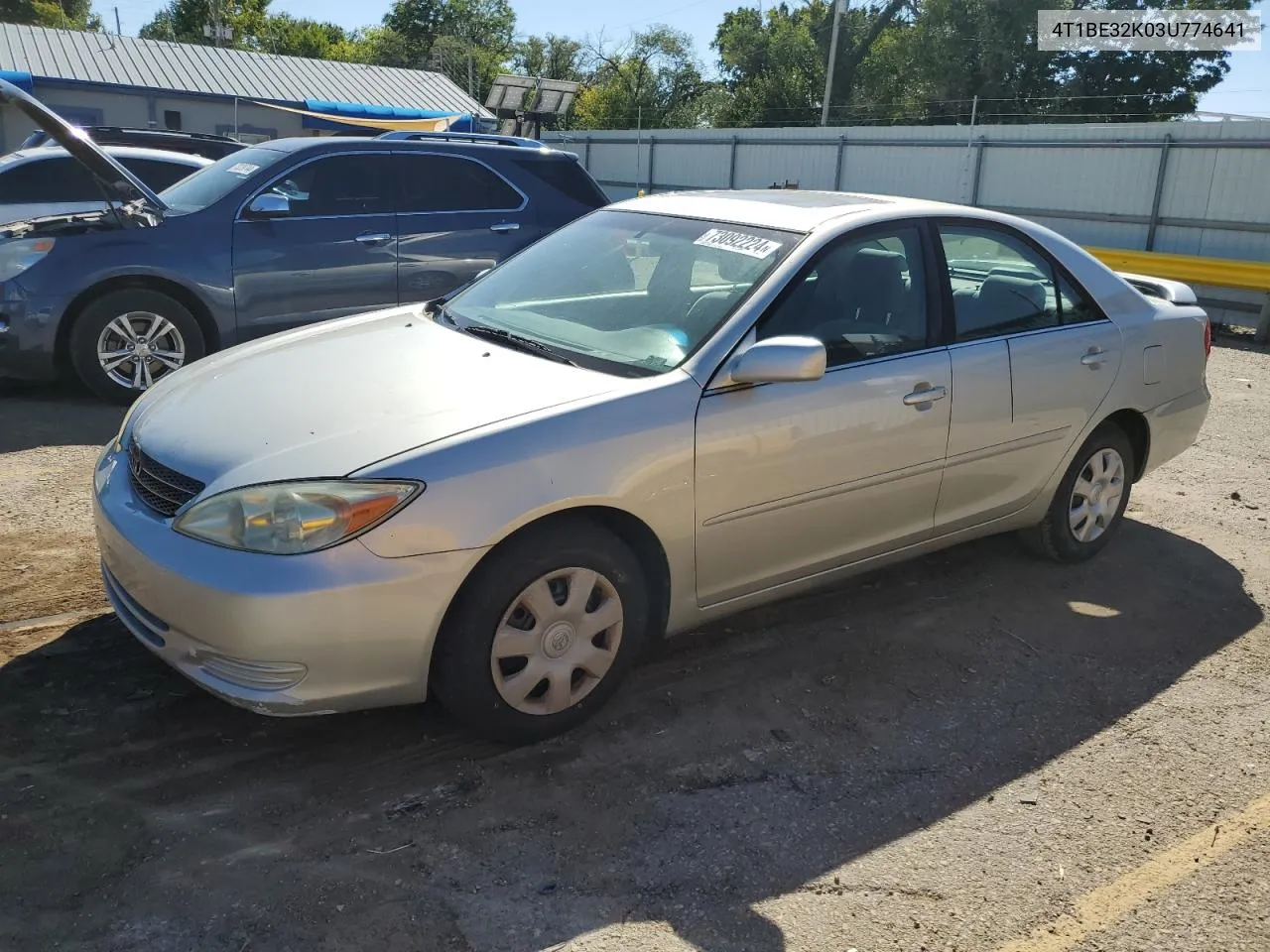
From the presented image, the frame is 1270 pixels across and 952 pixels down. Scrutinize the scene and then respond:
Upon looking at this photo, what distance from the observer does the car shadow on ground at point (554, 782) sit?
258cm

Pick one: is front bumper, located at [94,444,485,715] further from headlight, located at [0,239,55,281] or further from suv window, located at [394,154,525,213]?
suv window, located at [394,154,525,213]

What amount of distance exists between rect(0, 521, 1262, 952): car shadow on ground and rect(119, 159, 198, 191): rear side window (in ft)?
20.9

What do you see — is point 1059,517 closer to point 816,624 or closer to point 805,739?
point 816,624

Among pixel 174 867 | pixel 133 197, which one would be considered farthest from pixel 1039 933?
pixel 133 197

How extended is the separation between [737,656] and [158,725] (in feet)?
6.48

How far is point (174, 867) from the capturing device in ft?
8.71

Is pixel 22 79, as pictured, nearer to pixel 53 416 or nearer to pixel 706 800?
pixel 53 416

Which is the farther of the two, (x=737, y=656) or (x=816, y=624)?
(x=816, y=624)

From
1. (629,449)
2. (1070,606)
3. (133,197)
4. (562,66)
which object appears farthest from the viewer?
(562,66)

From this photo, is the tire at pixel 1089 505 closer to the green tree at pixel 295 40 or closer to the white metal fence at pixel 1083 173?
the white metal fence at pixel 1083 173

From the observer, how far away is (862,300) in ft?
13.1

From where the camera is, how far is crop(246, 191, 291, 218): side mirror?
6.99m

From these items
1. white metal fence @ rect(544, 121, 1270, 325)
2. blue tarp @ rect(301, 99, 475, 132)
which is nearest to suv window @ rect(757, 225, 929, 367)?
white metal fence @ rect(544, 121, 1270, 325)

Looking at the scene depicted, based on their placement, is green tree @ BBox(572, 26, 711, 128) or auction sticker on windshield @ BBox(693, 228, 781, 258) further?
green tree @ BBox(572, 26, 711, 128)
